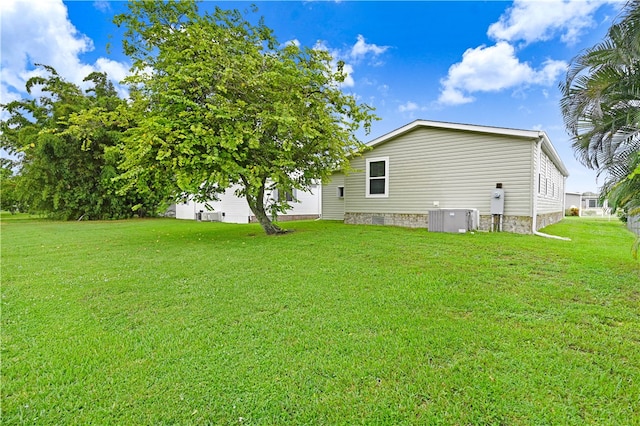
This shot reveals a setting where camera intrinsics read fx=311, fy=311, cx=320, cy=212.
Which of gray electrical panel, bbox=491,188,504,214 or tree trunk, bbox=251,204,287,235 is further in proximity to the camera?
tree trunk, bbox=251,204,287,235

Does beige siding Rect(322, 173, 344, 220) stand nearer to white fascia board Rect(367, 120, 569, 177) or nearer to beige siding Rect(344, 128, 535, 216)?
beige siding Rect(344, 128, 535, 216)

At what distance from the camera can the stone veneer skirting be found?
379 inches

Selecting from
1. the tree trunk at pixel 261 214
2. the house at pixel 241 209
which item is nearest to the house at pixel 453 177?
the tree trunk at pixel 261 214

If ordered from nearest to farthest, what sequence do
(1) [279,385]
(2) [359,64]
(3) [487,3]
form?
(1) [279,385] < (3) [487,3] < (2) [359,64]

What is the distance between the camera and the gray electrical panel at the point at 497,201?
9727 millimetres

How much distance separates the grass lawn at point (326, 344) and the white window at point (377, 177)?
6883 mm

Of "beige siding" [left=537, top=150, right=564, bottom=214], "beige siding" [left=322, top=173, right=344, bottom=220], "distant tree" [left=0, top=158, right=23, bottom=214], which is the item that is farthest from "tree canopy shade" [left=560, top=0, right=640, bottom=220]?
"distant tree" [left=0, top=158, right=23, bottom=214]

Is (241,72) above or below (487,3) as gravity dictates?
below

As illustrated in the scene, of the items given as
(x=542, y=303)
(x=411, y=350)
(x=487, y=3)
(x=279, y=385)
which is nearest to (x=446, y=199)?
(x=487, y=3)

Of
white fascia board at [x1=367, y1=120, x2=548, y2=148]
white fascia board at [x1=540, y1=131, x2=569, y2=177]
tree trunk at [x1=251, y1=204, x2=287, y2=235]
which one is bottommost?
tree trunk at [x1=251, y1=204, x2=287, y2=235]

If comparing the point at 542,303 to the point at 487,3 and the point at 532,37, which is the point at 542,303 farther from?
the point at 532,37

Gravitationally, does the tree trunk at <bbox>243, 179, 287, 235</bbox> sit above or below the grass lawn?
above

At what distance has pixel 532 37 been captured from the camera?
37.8 feet

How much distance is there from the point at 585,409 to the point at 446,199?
9511mm
